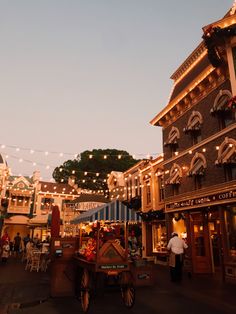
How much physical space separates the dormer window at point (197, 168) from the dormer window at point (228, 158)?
1.40 metres

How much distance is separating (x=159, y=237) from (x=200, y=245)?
610 cm

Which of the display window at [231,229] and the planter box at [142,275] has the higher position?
the display window at [231,229]

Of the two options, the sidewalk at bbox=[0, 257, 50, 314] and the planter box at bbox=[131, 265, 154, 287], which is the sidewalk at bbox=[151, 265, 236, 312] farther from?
the sidewalk at bbox=[0, 257, 50, 314]

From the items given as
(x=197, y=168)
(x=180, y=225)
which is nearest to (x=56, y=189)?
(x=180, y=225)

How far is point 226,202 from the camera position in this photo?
11.4 meters

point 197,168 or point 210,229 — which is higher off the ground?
point 197,168

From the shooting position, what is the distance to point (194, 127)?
46.3 feet

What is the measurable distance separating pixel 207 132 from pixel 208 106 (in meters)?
1.29

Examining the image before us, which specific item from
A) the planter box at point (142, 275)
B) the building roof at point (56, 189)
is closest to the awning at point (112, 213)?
the planter box at point (142, 275)

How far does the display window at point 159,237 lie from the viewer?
1839 centimetres

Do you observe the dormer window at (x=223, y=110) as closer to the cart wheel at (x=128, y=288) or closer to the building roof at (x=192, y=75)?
the building roof at (x=192, y=75)

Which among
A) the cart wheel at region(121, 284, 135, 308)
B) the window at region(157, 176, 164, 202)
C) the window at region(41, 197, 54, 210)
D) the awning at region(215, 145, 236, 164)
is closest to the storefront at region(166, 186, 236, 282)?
the awning at region(215, 145, 236, 164)

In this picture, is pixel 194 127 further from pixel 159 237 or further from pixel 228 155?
pixel 159 237

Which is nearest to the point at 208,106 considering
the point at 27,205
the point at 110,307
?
the point at 110,307
